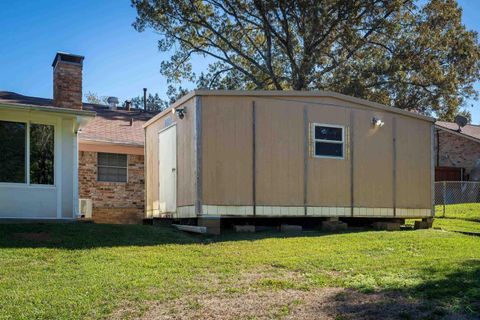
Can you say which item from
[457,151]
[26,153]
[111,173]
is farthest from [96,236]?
[457,151]

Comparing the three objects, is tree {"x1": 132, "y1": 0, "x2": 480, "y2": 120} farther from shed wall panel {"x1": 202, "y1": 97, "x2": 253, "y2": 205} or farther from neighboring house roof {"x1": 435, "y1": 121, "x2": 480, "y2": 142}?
shed wall panel {"x1": 202, "y1": 97, "x2": 253, "y2": 205}

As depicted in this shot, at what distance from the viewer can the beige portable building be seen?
1144cm

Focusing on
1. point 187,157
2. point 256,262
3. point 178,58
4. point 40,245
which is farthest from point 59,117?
point 178,58

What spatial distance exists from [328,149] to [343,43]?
13.2 meters

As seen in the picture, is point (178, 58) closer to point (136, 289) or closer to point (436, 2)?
point (436, 2)

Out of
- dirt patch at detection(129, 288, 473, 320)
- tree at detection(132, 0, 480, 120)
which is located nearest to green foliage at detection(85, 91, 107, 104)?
tree at detection(132, 0, 480, 120)

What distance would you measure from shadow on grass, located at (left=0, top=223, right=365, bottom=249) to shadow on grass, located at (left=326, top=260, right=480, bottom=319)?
4239 mm

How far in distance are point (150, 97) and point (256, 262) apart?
122ft

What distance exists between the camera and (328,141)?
12531mm

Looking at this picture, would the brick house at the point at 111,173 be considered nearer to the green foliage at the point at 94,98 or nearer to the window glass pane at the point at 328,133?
the window glass pane at the point at 328,133

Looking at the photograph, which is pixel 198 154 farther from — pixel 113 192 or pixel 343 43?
pixel 343 43

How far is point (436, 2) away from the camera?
24.9m

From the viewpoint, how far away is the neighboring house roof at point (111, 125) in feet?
51.5

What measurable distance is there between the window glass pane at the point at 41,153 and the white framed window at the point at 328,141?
5.57m
